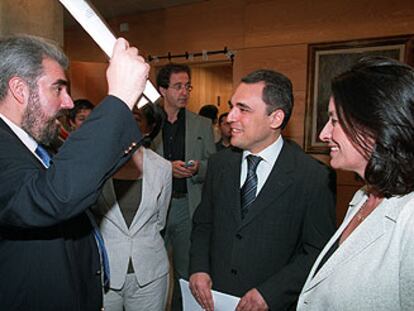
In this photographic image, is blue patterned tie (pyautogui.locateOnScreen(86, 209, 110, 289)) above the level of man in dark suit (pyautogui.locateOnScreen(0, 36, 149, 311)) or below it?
below

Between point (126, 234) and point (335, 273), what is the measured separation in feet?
3.09

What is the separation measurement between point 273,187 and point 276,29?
3232 millimetres

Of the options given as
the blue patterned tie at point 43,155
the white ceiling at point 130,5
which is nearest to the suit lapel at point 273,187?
the blue patterned tie at point 43,155

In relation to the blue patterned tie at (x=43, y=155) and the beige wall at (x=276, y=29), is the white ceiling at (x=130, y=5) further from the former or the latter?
the blue patterned tie at (x=43, y=155)

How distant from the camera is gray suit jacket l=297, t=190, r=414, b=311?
0.85 m

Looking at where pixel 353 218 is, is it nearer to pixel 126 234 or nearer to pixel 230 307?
pixel 230 307

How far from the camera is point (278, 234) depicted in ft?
4.93

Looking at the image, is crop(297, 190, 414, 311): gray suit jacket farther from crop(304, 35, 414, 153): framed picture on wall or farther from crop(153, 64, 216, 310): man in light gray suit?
crop(304, 35, 414, 153): framed picture on wall

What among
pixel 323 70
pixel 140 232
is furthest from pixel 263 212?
pixel 323 70

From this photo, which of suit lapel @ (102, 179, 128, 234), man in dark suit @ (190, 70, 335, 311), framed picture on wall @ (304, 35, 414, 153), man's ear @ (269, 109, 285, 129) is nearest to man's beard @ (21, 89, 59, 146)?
suit lapel @ (102, 179, 128, 234)

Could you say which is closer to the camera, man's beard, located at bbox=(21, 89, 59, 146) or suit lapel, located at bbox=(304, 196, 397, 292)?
suit lapel, located at bbox=(304, 196, 397, 292)

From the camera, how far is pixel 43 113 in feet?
3.62

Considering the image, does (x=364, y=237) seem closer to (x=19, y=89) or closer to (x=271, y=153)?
(x=271, y=153)

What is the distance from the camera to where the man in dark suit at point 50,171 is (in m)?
0.80
